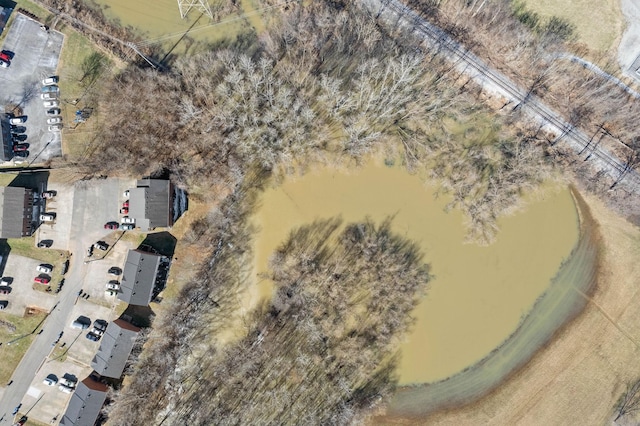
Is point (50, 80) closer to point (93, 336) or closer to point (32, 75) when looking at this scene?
point (32, 75)

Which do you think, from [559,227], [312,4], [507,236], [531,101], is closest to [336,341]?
[507,236]

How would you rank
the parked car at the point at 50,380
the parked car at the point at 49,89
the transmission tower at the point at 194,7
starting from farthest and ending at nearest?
the transmission tower at the point at 194,7
the parked car at the point at 49,89
the parked car at the point at 50,380

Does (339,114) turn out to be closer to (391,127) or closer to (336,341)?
Result: (391,127)

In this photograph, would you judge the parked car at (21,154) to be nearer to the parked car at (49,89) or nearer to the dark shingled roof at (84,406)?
the parked car at (49,89)

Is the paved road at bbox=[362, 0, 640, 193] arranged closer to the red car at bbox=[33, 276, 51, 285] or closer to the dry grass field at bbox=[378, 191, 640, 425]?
the dry grass field at bbox=[378, 191, 640, 425]

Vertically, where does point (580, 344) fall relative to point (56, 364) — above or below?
above

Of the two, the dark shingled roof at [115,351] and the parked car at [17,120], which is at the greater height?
the parked car at [17,120]

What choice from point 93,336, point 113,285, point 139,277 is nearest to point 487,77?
point 139,277

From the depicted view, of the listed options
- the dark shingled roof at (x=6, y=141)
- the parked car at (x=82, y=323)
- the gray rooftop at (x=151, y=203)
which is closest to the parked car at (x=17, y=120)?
the dark shingled roof at (x=6, y=141)
